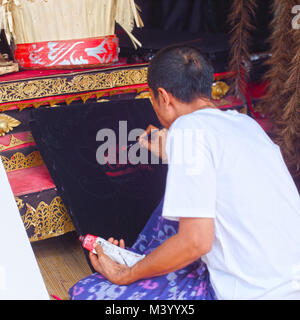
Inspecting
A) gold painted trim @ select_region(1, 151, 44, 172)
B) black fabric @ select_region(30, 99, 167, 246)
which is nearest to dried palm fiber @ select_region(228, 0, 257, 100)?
black fabric @ select_region(30, 99, 167, 246)

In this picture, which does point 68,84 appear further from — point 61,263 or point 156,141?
point 61,263

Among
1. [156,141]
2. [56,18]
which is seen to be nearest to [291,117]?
[156,141]

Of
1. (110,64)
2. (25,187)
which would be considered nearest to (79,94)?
(110,64)

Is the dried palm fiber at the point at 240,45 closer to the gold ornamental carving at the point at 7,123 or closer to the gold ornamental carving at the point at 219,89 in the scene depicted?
the gold ornamental carving at the point at 219,89

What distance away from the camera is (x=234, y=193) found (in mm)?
1089

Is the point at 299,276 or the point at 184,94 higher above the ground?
the point at 184,94

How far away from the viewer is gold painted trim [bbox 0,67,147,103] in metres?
1.93

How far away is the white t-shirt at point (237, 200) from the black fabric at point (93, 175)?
1.94ft

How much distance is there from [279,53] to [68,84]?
102 centimetres

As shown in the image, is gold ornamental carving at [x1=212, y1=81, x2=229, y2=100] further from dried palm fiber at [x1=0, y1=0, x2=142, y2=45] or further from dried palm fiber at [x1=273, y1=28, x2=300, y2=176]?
dried palm fiber at [x1=0, y1=0, x2=142, y2=45]

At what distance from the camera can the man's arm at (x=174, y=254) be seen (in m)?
1.07

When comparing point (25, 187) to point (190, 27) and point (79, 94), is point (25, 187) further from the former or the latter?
point (190, 27)

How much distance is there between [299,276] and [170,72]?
61 cm

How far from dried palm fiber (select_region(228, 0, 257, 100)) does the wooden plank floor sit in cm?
117
